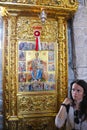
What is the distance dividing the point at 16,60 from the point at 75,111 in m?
1.38

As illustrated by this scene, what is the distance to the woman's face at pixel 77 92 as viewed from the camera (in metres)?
2.26

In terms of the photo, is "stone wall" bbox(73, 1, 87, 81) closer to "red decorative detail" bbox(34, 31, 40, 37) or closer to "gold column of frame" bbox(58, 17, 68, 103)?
"gold column of frame" bbox(58, 17, 68, 103)

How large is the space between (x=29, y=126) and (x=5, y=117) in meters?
0.38

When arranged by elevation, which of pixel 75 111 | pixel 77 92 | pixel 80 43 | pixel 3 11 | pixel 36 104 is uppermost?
pixel 3 11

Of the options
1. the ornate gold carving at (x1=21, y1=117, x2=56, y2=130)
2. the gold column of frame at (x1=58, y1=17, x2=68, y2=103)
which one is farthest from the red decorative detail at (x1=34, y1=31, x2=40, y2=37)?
the ornate gold carving at (x1=21, y1=117, x2=56, y2=130)

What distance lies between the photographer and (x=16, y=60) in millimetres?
3266

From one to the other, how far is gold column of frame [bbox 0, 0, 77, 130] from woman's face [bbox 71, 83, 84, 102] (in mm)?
1100

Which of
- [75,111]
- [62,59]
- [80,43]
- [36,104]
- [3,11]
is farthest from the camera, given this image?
[80,43]

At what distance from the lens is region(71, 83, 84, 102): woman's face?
7.42 ft

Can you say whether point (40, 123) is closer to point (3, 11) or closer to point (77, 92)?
point (77, 92)

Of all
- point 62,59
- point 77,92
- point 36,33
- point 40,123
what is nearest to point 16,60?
point 36,33

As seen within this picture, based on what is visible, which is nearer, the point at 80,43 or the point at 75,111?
the point at 75,111

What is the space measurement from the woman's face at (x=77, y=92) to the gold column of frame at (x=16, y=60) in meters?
1.10

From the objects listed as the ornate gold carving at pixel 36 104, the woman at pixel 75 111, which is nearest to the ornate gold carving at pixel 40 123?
the ornate gold carving at pixel 36 104
